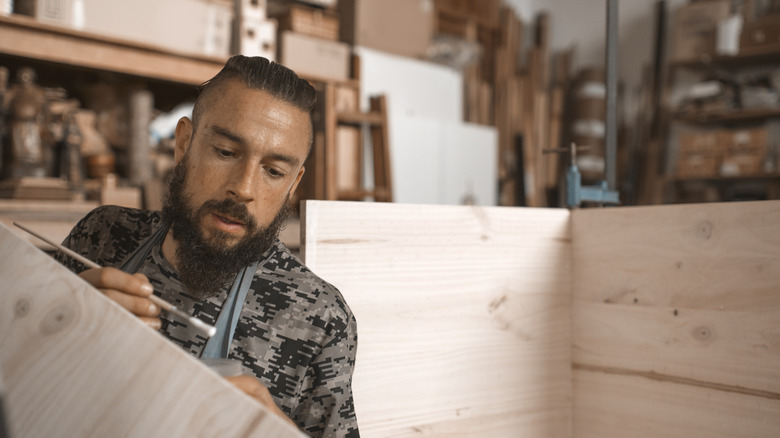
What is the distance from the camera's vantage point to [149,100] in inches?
114

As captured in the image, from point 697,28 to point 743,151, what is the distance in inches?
38.5

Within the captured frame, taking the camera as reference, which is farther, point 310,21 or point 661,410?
point 310,21

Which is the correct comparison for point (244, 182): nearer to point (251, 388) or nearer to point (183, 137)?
point (183, 137)

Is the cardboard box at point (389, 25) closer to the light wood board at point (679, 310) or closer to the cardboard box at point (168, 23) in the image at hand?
the cardboard box at point (168, 23)

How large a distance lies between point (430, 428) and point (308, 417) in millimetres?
290

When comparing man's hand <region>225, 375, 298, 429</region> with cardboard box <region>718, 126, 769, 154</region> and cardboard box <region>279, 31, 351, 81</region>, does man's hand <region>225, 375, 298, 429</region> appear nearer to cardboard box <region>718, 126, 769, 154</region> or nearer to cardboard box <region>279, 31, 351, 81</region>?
cardboard box <region>279, 31, 351, 81</region>

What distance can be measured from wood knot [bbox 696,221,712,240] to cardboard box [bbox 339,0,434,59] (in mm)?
2803

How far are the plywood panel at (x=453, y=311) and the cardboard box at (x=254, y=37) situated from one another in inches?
83.9

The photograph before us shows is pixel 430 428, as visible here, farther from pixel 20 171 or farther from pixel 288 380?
pixel 20 171

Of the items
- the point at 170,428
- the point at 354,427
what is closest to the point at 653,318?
the point at 354,427

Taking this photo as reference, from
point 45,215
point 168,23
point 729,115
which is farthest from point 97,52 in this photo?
point 729,115

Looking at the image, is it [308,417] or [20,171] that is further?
[20,171]

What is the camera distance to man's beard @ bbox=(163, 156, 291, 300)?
3.07ft

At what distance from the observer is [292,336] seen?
37.3 inches
